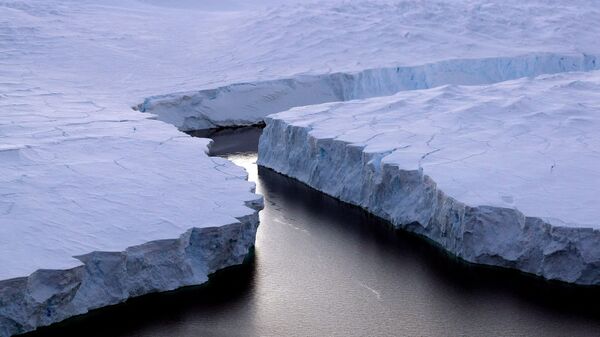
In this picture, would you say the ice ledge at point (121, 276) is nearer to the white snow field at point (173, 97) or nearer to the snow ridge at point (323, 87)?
the white snow field at point (173, 97)

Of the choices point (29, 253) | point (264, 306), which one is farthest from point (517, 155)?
point (29, 253)

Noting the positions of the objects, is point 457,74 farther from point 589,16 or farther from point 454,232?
point 454,232

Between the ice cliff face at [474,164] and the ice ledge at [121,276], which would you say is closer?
the ice ledge at [121,276]

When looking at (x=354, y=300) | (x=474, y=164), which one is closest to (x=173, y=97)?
(x=474, y=164)

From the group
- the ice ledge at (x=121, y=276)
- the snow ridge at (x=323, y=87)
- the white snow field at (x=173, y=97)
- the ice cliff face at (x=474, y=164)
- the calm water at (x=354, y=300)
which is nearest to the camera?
the ice ledge at (x=121, y=276)

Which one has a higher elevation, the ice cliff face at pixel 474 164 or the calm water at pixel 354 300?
the ice cliff face at pixel 474 164

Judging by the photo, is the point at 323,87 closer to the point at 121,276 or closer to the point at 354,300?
A: the point at 354,300

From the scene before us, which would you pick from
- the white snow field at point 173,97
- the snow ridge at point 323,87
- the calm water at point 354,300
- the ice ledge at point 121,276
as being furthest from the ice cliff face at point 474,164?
the snow ridge at point 323,87
